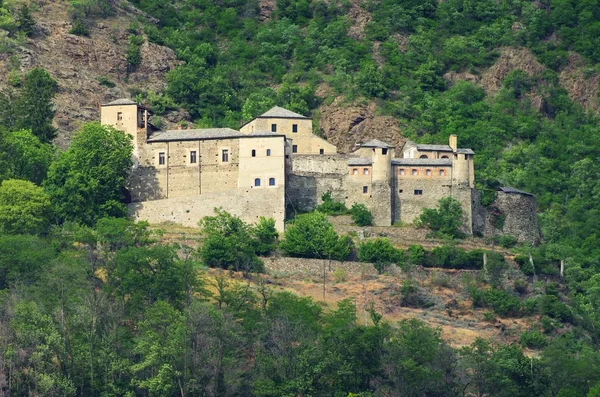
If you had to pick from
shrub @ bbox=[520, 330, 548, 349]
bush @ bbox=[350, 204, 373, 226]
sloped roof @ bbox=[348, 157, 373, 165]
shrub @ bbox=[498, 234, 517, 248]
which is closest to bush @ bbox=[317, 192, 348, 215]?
bush @ bbox=[350, 204, 373, 226]

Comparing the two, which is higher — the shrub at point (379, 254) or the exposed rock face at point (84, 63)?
the exposed rock face at point (84, 63)

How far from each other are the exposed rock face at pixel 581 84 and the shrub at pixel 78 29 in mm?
43600

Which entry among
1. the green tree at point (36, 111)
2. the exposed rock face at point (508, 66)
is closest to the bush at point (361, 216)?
the green tree at point (36, 111)

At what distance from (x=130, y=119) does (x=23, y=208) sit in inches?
468

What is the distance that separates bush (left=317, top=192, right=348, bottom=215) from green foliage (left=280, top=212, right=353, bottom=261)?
399 cm

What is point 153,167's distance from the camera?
376ft

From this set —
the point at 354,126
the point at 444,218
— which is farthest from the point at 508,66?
the point at 444,218

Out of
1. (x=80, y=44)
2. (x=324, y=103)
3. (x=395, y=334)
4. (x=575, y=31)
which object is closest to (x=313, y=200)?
(x=395, y=334)

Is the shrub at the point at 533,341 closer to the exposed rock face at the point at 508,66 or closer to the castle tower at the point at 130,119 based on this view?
the castle tower at the point at 130,119

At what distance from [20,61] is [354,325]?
5119 centimetres

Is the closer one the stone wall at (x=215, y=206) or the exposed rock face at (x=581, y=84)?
the stone wall at (x=215, y=206)

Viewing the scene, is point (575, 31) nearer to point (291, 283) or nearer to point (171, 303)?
point (291, 283)

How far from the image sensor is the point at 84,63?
Result: 14212 centimetres

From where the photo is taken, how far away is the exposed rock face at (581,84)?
6156 inches
